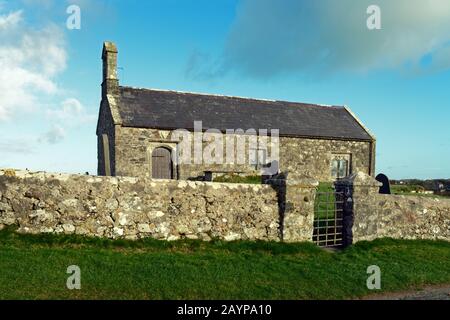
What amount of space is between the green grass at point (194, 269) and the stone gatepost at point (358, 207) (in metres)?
0.79

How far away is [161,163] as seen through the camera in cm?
2295

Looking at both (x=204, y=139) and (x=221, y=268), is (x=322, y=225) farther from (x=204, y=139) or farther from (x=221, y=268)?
(x=204, y=139)

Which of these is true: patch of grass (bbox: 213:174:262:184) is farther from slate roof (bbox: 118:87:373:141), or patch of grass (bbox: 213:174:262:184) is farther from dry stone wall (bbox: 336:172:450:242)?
dry stone wall (bbox: 336:172:450:242)

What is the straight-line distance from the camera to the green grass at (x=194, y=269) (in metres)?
6.53

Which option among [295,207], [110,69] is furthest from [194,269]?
[110,69]

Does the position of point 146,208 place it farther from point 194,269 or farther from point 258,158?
point 258,158

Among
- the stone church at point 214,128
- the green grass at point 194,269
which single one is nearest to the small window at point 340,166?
the stone church at point 214,128

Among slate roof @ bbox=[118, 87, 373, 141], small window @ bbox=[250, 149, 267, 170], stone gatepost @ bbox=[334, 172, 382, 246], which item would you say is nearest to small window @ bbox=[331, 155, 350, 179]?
slate roof @ bbox=[118, 87, 373, 141]

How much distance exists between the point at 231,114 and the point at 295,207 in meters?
16.3

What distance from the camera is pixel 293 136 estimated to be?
2636 centimetres

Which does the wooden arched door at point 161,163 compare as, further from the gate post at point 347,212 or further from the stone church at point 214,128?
the gate post at point 347,212

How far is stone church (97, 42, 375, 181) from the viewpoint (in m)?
22.1
